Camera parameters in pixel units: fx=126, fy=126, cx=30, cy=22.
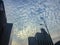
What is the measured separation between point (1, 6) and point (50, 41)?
12.3 m

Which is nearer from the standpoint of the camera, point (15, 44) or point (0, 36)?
point (0, 36)

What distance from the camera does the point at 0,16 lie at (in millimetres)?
5980

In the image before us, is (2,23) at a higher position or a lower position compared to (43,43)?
higher

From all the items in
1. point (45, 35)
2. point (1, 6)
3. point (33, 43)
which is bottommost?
point (33, 43)

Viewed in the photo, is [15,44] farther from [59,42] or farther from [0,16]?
[0,16]

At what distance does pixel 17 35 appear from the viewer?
14.1 m

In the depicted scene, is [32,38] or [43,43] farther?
[32,38]

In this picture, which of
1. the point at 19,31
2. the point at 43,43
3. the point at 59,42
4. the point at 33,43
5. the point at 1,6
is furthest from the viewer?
the point at 33,43

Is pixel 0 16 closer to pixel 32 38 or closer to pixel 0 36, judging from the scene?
pixel 0 36

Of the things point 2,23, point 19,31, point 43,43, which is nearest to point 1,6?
point 2,23

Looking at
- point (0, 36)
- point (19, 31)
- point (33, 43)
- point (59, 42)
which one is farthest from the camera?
point (33, 43)

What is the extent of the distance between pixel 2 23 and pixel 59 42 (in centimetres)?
1089

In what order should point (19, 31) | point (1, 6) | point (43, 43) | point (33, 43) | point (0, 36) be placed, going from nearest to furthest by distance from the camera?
point (1, 6)
point (0, 36)
point (19, 31)
point (43, 43)
point (33, 43)

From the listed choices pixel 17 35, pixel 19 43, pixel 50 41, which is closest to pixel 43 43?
pixel 50 41
